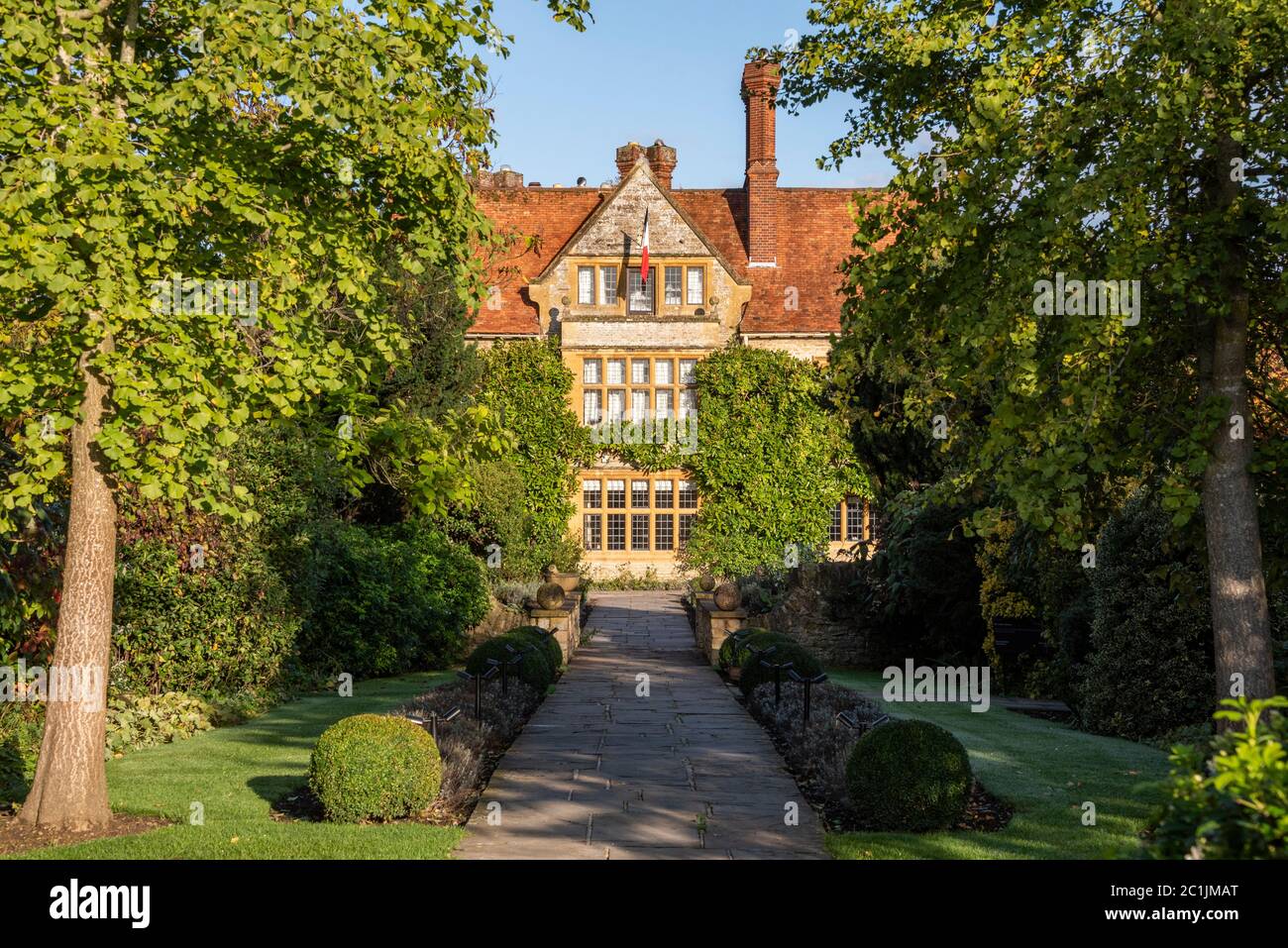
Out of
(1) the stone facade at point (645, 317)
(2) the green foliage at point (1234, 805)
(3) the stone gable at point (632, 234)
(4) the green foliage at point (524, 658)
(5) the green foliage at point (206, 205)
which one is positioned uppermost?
(3) the stone gable at point (632, 234)

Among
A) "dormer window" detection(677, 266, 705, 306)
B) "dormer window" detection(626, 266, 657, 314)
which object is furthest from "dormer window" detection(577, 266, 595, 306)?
"dormer window" detection(677, 266, 705, 306)

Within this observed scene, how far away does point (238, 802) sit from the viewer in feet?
30.1

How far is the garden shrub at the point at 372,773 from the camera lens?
8680 millimetres

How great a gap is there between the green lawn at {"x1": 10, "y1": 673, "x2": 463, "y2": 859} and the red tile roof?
20604 mm

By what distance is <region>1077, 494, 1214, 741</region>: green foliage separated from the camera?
40.8 ft

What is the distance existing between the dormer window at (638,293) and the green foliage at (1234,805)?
1159 inches

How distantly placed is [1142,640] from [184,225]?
32.7 feet

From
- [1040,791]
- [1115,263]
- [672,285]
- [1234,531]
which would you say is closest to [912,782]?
[1040,791]

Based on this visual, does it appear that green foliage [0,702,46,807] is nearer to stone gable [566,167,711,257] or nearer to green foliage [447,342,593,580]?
green foliage [447,342,593,580]

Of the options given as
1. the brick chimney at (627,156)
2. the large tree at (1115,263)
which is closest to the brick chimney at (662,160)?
the brick chimney at (627,156)

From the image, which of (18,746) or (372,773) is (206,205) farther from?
(18,746)

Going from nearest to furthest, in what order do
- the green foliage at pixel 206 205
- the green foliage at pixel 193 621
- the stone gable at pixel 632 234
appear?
the green foliage at pixel 206 205
the green foliage at pixel 193 621
the stone gable at pixel 632 234

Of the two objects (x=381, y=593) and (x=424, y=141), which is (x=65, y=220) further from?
(x=381, y=593)

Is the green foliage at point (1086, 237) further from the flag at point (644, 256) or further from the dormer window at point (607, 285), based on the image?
the dormer window at point (607, 285)
